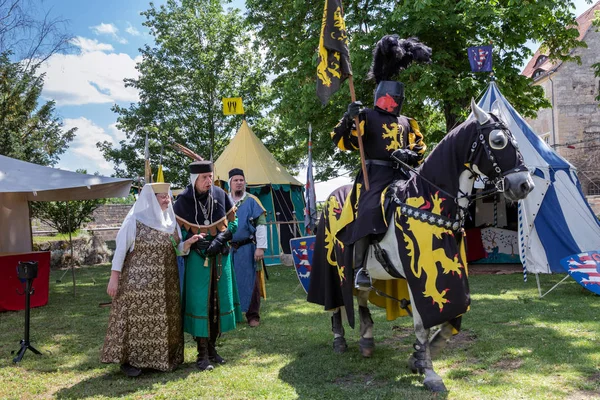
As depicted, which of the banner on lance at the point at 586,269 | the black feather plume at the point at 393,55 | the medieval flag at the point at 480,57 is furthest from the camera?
the medieval flag at the point at 480,57

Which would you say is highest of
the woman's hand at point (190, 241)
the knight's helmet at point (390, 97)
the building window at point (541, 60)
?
the building window at point (541, 60)

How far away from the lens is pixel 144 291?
434cm

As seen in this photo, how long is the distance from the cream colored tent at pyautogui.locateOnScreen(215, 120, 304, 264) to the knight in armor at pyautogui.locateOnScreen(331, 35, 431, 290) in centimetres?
912

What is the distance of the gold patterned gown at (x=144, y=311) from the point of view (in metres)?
4.30

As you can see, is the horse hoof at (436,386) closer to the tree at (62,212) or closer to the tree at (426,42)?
the tree at (426,42)

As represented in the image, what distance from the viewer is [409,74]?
11.9m

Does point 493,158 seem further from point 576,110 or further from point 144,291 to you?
point 576,110

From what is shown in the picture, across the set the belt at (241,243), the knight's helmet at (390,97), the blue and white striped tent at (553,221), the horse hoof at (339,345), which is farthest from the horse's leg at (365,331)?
the blue and white striped tent at (553,221)

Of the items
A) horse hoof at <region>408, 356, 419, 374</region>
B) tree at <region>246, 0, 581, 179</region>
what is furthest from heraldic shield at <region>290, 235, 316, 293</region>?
tree at <region>246, 0, 581, 179</region>

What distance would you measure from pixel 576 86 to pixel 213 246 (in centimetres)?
2976

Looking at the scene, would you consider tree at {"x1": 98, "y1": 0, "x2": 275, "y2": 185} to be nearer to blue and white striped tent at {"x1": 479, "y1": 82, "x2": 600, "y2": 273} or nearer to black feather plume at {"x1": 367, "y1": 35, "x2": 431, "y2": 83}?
blue and white striped tent at {"x1": 479, "y1": 82, "x2": 600, "y2": 273}

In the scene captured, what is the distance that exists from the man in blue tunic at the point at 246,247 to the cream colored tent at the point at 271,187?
6.89m

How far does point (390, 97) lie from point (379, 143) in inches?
16.3

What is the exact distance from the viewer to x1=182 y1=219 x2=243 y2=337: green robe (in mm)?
4523
